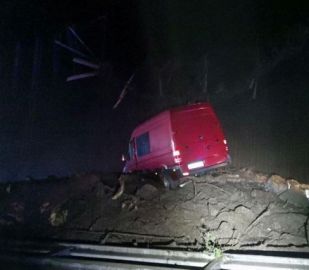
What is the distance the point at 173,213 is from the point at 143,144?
4058 millimetres

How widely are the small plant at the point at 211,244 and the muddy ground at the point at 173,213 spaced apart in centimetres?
2

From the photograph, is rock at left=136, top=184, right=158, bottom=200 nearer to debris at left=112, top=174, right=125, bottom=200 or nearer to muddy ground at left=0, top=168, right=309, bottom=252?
muddy ground at left=0, top=168, right=309, bottom=252

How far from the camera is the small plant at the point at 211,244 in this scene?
208 inches

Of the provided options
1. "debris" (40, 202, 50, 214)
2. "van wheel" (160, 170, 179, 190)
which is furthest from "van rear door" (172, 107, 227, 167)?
"debris" (40, 202, 50, 214)

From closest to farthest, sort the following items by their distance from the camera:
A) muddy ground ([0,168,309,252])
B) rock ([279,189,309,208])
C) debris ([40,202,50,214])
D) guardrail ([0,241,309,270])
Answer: guardrail ([0,241,309,270]) < muddy ground ([0,168,309,252]) < rock ([279,189,309,208]) < debris ([40,202,50,214])

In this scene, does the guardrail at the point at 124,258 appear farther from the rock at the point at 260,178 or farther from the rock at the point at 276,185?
the rock at the point at 260,178

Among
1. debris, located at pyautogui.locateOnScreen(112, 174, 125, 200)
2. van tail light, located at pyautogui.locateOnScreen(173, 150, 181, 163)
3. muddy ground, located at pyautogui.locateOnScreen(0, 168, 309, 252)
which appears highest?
van tail light, located at pyautogui.locateOnScreen(173, 150, 181, 163)

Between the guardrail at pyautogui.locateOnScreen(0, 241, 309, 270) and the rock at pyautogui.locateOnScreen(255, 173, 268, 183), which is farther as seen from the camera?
the rock at pyautogui.locateOnScreen(255, 173, 268, 183)

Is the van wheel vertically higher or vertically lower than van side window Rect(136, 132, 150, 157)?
lower

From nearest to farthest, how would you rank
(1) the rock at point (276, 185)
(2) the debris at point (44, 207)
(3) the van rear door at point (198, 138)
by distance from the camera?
1. (1) the rock at point (276, 185)
2. (2) the debris at point (44, 207)
3. (3) the van rear door at point (198, 138)

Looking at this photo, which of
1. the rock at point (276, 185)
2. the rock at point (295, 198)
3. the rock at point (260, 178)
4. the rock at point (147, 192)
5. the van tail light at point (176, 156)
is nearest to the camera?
the rock at point (295, 198)

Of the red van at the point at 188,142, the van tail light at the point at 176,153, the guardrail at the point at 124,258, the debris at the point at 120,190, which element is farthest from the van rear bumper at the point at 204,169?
the guardrail at the point at 124,258

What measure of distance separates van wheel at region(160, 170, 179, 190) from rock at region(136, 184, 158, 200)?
51 centimetres

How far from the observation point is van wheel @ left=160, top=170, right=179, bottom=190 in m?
9.58
